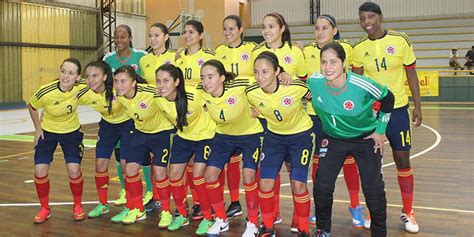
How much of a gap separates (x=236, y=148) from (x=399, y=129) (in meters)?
1.26

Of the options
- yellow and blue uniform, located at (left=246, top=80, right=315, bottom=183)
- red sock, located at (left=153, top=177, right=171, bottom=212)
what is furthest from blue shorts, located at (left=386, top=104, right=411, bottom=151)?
red sock, located at (left=153, top=177, right=171, bottom=212)

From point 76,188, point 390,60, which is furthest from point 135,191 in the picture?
point 390,60

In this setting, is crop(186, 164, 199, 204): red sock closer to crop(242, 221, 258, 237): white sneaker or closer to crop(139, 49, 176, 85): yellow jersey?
crop(242, 221, 258, 237): white sneaker

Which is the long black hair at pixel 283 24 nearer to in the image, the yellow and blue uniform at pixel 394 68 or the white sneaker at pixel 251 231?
the yellow and blue uniform at pixel 394 68

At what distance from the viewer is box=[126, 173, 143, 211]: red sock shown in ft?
14.2

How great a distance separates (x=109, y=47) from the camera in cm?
1997

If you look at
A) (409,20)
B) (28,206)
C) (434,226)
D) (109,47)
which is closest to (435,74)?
(409,20)

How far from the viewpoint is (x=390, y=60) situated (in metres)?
3.92

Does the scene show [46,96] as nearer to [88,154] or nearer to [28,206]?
[28,206]

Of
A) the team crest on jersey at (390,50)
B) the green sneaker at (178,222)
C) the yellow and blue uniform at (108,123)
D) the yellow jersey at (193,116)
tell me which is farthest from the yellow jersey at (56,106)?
the team crest on jersey at (390,50)

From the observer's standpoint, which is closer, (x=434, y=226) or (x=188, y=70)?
(x=434, y=226)

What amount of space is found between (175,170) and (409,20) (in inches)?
679

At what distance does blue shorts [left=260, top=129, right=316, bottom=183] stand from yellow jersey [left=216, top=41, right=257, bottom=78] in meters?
0.99

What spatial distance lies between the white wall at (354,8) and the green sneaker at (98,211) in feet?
57.1
